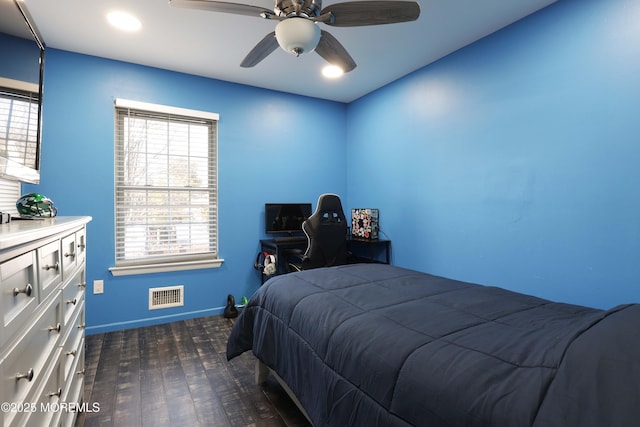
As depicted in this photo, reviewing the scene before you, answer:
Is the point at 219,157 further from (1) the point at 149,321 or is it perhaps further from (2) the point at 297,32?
(2) the point at 297,32

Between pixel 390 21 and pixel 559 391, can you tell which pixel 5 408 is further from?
pixel 390 21

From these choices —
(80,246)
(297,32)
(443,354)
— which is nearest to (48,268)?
(80,246)

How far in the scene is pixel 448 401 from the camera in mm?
874

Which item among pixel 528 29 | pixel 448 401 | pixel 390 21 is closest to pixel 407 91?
pixel 528 29

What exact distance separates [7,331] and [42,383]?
40 centimetres

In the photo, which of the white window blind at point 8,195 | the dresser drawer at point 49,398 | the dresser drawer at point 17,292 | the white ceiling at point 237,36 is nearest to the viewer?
the dresser drawer at point 17,292

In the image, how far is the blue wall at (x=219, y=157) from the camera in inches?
108

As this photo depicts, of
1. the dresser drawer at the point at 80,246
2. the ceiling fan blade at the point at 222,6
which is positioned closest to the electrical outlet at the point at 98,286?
the dresser drawer at the point at 80,246

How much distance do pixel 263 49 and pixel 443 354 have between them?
203cm

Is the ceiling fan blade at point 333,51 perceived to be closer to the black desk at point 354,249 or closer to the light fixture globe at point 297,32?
the light fixture globe at point 297,32

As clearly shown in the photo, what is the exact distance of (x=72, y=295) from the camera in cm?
145

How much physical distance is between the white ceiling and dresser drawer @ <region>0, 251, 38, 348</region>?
2014mm

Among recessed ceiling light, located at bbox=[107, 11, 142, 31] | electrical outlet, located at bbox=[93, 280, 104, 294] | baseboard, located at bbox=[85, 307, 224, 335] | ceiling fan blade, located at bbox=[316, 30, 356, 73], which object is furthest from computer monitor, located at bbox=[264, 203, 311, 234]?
recessed ceiling light, located at bbox=[107, 11, 142, 31]

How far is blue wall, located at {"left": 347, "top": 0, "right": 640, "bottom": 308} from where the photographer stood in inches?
73.4
